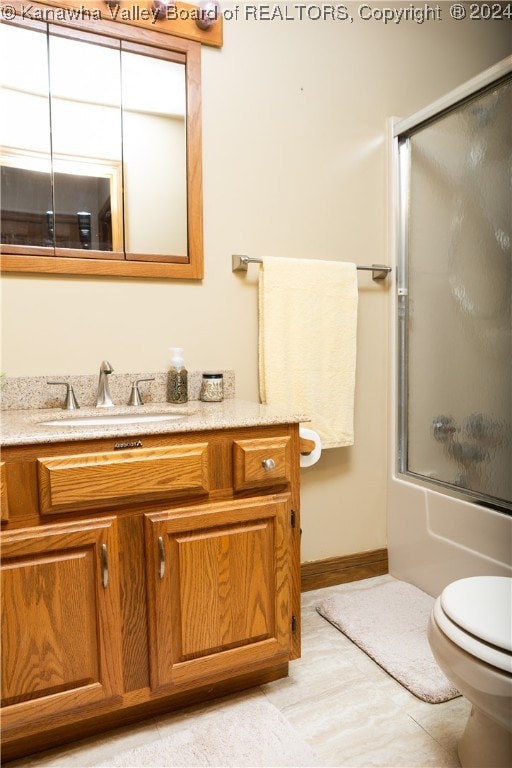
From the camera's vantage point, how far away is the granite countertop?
1.13m

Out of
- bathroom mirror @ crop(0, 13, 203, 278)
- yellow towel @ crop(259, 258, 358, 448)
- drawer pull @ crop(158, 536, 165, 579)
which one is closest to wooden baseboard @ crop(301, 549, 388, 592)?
yellow towel @ crop(259, 258, 358, 448)

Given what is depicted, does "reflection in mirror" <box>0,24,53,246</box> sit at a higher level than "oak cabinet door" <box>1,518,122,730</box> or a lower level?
higher

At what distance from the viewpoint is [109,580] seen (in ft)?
3.87

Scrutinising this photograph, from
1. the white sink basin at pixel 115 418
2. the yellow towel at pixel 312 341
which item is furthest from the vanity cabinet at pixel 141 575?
the yellow towel at pixel 312 341

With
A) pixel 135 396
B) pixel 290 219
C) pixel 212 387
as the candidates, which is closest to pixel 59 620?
pixel 135 396

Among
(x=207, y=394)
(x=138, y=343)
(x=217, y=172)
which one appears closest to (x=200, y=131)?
(x=217, y=172)

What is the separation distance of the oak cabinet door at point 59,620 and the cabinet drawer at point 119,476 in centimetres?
6

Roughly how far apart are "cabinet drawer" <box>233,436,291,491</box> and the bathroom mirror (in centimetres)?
73

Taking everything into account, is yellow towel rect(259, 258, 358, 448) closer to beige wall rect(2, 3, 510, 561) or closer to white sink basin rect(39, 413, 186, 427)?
beige wall rect(2, 3, 510, 561)

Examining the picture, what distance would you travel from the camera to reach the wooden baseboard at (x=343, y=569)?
2.04m

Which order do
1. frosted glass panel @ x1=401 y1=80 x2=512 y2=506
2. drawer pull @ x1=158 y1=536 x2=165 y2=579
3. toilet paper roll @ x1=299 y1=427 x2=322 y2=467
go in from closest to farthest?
drawer pull @ x1=158 y1=536 x2=165 y2=579 < toilet paper roll @ x1=299 y1=427 x2=322 y2=467 < frosted glass panel @ x1=401 y1=80 x2=512 y2=506

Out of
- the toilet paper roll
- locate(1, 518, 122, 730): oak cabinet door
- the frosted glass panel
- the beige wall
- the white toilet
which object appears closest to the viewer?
the white toilet

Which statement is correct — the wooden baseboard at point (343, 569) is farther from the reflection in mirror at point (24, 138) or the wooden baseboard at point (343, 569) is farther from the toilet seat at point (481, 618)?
the reflection in mirror at point (24, 138)

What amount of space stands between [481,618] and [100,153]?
167cm
